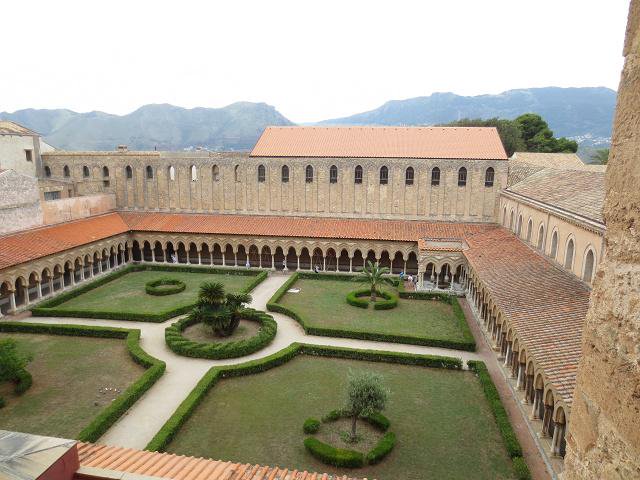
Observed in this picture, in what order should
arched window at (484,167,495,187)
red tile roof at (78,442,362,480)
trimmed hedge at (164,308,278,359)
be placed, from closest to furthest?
1. red tile roof at (78,442,362,480)
2. trimmed hedge at (164,308,278,359)
3. arched window at (484,167,495,187)

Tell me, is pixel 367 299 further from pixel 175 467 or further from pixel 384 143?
pixel 175 467

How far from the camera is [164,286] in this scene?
31609mm

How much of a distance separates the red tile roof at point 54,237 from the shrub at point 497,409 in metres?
25.0

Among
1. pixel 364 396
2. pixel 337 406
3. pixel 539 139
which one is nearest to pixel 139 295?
pixel 337 406

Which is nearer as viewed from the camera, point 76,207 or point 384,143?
point 76,207

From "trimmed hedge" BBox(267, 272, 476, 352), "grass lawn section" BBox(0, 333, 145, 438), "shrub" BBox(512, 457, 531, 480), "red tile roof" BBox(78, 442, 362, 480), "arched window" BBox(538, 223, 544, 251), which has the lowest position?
"trimmed hedge" BBox(267, 272, 476, 352)

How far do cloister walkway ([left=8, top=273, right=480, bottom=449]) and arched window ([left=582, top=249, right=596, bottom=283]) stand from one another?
19.6 ft

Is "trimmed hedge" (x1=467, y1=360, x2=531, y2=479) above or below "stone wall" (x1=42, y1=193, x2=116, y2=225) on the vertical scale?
below

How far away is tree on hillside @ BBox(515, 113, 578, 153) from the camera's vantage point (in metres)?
64.8

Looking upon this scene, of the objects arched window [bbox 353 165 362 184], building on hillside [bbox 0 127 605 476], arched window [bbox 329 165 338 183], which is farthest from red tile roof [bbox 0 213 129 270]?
arched window [bbox 353 165 362 184]

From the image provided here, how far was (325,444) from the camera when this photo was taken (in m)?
14.2

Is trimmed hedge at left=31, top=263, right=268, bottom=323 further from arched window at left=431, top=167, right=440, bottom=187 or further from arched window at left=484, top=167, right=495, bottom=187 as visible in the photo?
arched window at left=484, top=167, right=495, bottom=187

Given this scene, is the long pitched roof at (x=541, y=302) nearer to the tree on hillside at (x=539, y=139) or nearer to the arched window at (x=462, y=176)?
the arched window at (x=462, y=176)

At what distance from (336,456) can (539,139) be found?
63954 mm
